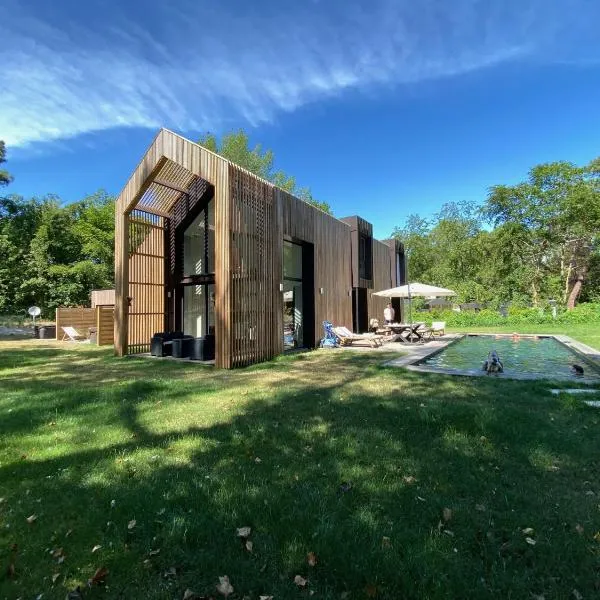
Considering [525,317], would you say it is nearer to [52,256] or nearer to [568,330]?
[568,330]

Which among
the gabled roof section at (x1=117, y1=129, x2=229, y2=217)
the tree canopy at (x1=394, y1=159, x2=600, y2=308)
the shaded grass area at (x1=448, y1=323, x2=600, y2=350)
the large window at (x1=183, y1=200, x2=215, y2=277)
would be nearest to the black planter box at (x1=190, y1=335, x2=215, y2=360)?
the large window at (x1=183, y1=200, x2=215, y2=277)

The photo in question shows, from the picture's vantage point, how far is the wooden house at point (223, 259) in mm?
9750

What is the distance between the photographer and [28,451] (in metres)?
3.91

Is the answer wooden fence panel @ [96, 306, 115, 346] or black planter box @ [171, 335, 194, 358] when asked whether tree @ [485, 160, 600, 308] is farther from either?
wooden fence panel @ [96, 306, 115, 346]

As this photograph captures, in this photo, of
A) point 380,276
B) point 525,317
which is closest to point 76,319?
point 380,276

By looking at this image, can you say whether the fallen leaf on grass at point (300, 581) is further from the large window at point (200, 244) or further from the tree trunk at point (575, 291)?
the tree trunk at point (575, 291)

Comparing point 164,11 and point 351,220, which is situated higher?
point 164,11

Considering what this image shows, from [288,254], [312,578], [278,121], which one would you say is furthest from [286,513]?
[278,121]

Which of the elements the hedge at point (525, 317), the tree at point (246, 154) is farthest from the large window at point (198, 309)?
the tree at point (246, 154)

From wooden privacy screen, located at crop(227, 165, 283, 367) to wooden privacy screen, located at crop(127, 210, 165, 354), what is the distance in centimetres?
445

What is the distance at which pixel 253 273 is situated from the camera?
34.2ft

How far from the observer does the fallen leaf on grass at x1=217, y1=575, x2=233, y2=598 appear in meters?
1.97

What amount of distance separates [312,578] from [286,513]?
631 millimetres

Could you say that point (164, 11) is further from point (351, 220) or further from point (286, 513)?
point (286, 513)
